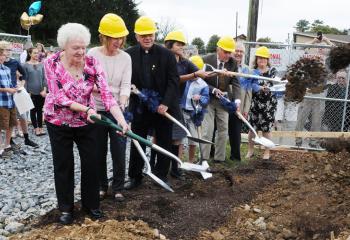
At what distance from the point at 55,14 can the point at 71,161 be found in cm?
3947

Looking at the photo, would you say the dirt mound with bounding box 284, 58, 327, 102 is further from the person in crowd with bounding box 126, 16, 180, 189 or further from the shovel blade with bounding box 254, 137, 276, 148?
the person in crowd with bounding box 126, 16, 180, 189

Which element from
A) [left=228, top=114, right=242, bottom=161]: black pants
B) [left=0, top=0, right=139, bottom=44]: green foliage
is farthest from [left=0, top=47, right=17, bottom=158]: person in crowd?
[left=0, top=0, right=139, bottom=44]: green foliage

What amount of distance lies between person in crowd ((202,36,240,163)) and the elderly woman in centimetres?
281

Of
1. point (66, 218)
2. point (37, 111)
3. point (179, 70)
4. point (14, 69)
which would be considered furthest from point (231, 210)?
point (37, 111)

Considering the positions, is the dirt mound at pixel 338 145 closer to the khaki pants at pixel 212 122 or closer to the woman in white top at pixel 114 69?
the khaki pants at pixel 212 122

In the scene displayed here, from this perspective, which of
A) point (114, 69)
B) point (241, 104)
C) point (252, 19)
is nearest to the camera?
point (114, 69)

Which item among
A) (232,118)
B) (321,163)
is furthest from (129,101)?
(321,163)

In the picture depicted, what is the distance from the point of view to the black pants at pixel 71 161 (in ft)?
13.4

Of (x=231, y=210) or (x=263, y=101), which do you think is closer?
(x=231, y=210)

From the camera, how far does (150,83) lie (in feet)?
17.5

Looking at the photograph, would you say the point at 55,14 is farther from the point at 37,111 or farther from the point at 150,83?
the point at 150,83

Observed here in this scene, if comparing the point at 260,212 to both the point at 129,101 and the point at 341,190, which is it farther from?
the point at 129,101

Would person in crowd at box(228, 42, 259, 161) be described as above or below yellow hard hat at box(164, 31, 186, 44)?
below

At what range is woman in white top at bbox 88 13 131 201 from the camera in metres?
4.64
